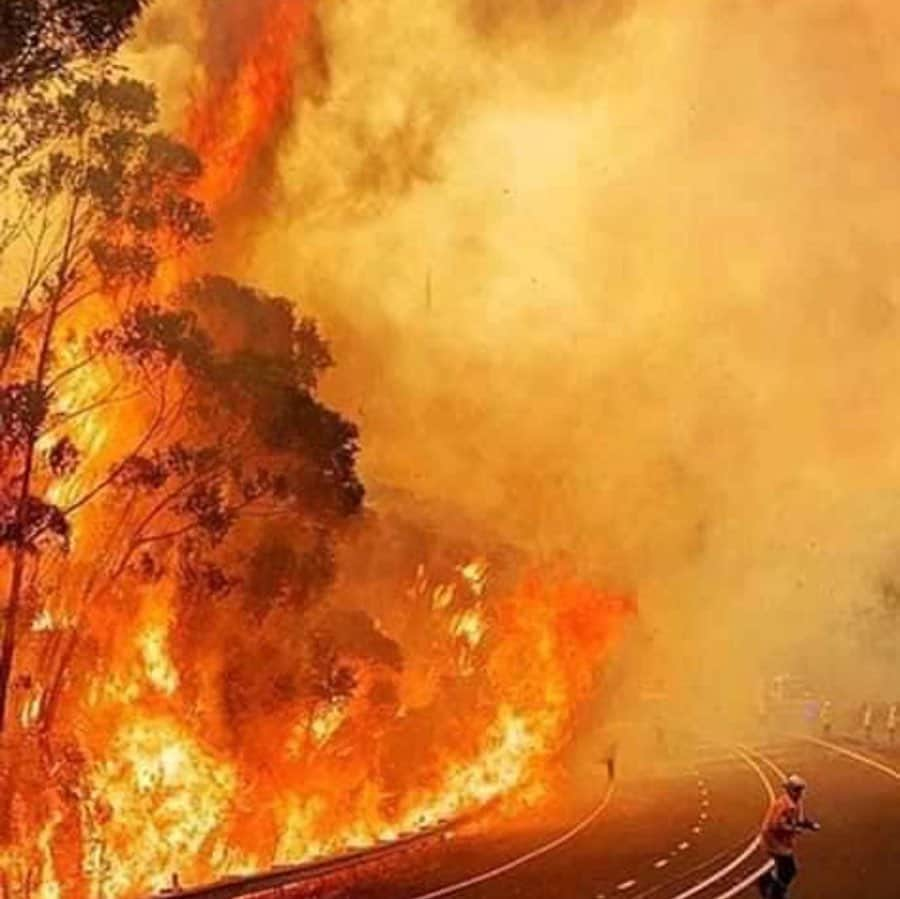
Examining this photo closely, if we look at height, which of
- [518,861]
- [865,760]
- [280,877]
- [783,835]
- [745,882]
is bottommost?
[745,882]

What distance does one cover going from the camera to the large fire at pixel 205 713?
3081cm

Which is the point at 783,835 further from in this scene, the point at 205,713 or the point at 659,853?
the point at 205,713

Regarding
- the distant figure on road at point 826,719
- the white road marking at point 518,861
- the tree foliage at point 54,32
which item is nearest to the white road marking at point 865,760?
the distant figure on road at point 826,719

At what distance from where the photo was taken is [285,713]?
131 ft

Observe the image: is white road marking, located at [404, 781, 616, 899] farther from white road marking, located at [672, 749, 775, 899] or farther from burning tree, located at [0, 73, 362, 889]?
burning tree, located at [0, 73, 362, 889]

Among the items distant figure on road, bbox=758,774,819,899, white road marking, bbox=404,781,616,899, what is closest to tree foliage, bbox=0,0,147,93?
white road marking, bbox=404,781,616,899

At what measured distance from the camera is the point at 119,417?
3478cm

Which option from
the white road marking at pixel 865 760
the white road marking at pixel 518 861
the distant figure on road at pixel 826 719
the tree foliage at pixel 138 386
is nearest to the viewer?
the white road marking at pixel 518 861

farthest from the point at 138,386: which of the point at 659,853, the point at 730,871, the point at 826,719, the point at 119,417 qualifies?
the point at 826,719

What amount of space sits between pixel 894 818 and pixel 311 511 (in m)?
15.2

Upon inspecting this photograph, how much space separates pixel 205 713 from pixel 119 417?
7.29m

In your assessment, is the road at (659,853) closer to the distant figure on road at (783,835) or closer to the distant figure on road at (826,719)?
the distant figure on road at (783,835)

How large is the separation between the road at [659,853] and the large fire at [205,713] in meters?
3.78

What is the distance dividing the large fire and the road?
378 cm
